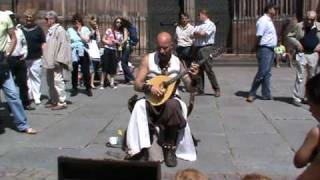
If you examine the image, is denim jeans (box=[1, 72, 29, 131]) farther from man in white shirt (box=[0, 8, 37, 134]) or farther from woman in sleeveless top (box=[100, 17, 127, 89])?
woman in sleeveless top (box=[100, 17, 127, 89])

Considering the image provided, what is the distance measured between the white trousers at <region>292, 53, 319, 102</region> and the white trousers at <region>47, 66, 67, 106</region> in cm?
431

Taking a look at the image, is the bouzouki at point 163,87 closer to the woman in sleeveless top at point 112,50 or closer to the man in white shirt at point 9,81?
the man in white shirt at point 9,81

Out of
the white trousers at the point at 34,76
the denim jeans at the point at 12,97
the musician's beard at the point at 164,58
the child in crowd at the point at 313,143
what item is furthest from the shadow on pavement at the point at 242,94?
the child in crowd at the point at 313,143

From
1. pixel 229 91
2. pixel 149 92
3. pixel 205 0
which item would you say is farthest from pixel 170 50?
pixel 205 0

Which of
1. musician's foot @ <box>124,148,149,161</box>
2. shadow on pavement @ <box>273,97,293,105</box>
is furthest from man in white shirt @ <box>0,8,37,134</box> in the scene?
shadow on pavement @ <box>273,97,293,105</box>

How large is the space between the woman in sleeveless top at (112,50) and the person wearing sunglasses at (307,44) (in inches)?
165

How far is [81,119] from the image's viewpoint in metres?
10.1

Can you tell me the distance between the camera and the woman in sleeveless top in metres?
A: 13.7

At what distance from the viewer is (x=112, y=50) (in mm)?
13883

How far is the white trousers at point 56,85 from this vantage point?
1077 cm

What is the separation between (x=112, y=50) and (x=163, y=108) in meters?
6.95

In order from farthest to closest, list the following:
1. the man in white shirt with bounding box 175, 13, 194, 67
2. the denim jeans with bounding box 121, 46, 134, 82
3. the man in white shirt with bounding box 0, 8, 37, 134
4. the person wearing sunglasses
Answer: the denim jeans with bounding box 121, 46, 134, 82, the man in white shirt with bounding box 175, 13, 194, 67, the person wearing sunglasses, the man in white shirt with bounding box 0, 8, 37, 134

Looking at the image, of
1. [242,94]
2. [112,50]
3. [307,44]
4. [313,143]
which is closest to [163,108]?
[313,143]

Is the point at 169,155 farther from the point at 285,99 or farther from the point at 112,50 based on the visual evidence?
the point at 112,50
